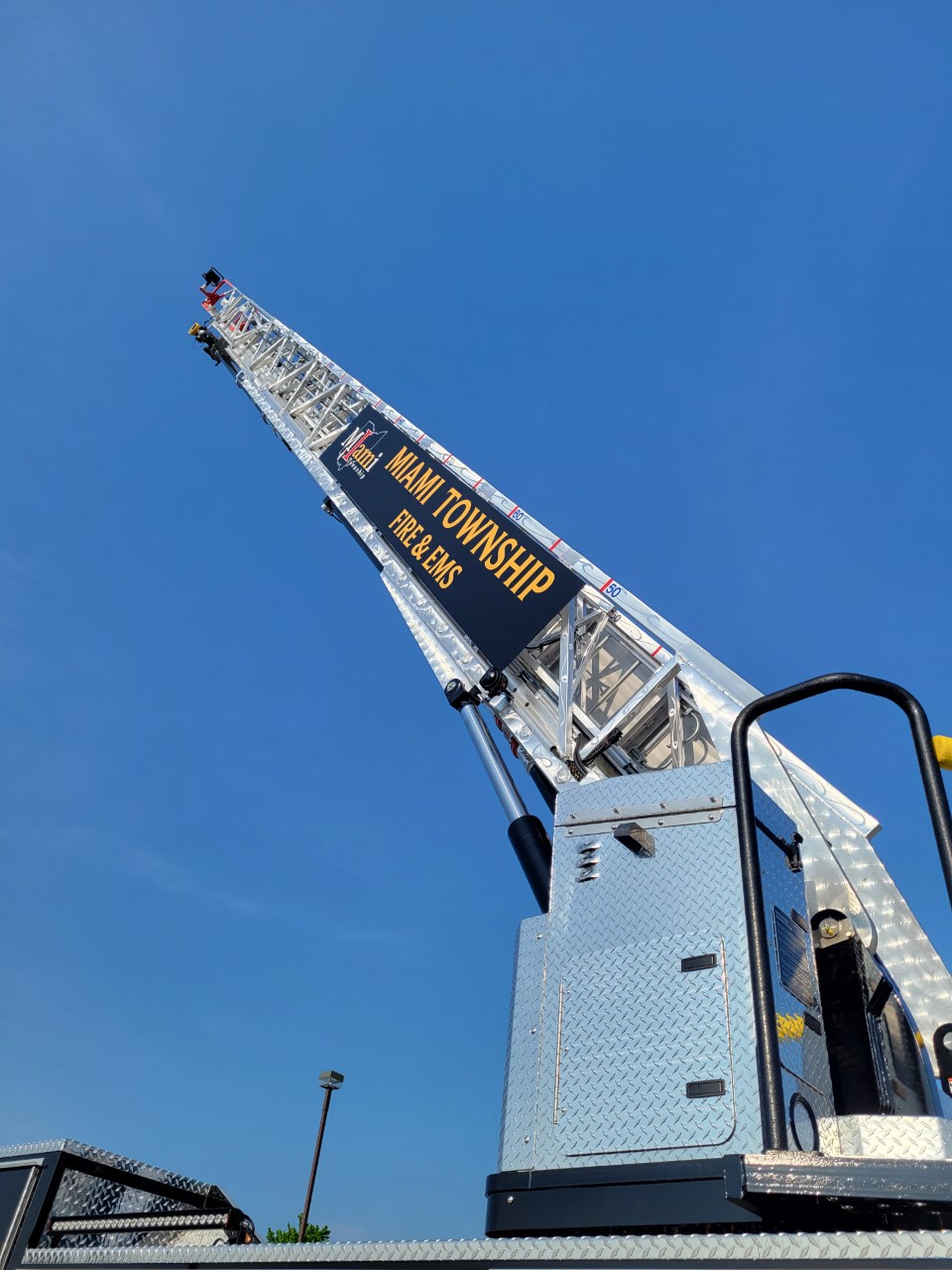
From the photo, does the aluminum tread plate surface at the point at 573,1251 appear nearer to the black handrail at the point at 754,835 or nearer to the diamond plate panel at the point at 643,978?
the black handrail at the point at 754,835

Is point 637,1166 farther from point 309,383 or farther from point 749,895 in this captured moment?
point 309,383

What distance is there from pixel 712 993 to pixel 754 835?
4.67 feet

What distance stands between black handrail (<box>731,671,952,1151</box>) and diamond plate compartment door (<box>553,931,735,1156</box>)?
1144mm

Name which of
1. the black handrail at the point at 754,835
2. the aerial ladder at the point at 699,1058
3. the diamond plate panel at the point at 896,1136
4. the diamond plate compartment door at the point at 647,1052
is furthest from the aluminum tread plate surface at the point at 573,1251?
the diamond plate panel at the point at 896,1136

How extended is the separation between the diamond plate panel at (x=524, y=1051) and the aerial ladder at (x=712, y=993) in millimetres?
11

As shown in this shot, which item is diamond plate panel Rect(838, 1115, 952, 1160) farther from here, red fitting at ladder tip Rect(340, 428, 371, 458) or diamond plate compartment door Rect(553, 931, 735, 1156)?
red fitting at ladder tip Rect(340, 428, 371, 458)

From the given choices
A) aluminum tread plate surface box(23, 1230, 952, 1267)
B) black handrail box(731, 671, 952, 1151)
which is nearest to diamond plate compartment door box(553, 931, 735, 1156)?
aluminum tread plate surface box(23, 1230, 952, 1267)

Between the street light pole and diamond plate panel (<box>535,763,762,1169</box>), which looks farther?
the street light pole

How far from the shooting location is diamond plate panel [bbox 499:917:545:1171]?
3.97m

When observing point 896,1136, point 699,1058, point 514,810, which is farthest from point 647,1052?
point 514,810

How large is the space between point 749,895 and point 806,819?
7.60 feet

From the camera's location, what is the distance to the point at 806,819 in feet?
15.8

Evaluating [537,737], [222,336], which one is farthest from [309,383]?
[537,737]

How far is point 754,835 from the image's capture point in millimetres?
2770
